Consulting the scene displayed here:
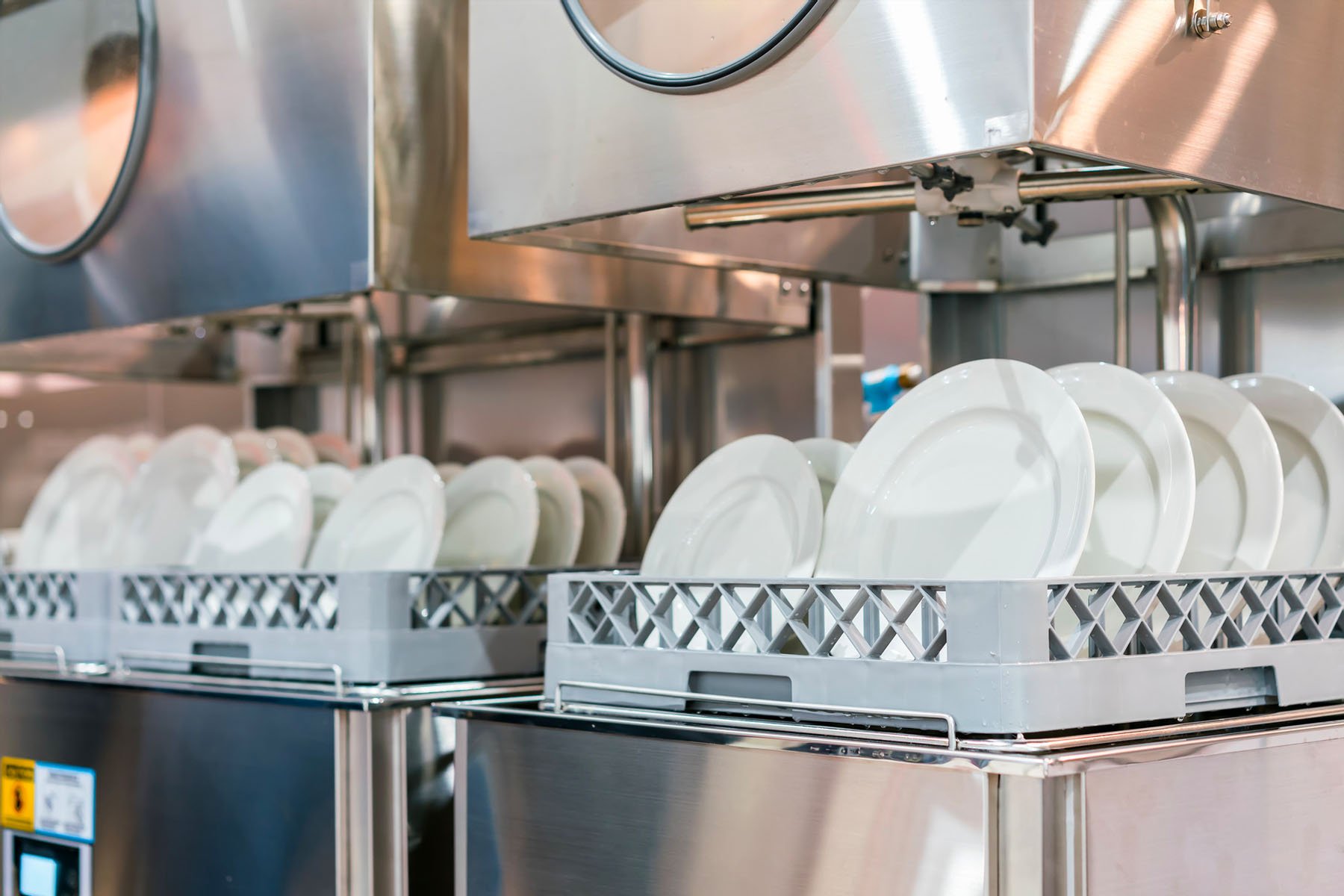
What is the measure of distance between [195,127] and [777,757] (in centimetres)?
99

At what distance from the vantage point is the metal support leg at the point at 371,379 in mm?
2066

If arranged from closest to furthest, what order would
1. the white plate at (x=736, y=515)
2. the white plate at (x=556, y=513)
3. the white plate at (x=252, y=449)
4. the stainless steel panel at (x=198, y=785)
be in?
the white plate at (x=736, y=515) < the stainless steel panel at (x=198, y=785) < the white plate at (x=556, y=513) < the white plate at (x=252, y=449)

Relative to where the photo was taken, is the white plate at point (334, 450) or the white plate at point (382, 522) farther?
the white plate at point (334, 450)

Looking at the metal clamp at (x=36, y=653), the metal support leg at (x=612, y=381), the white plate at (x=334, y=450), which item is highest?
the metal support leg at (x=612, y=381)

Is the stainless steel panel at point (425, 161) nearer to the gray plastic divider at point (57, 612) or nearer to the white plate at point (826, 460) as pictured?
the white plate at point (826, 460)

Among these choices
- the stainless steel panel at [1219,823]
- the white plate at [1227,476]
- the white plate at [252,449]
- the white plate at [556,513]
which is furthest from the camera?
the white plate at [252,449]

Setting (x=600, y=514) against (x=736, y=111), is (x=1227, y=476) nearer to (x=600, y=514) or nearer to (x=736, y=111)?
(x=736, y=111)

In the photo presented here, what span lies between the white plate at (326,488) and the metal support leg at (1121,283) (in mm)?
858

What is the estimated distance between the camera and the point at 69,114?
1.76 m

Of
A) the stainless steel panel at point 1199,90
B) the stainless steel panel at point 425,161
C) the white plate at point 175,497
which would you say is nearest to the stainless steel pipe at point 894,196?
the stainless steel panel at point 1199,90

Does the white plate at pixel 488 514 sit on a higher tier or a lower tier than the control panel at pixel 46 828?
higher

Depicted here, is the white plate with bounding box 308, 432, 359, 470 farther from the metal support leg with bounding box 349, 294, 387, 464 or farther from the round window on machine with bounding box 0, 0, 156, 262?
the round window on machine with bounding box 0, 0, 156, 262

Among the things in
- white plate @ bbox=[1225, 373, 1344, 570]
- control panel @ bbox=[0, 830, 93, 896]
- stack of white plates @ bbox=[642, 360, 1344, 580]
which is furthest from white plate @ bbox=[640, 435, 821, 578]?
control panel @ bbox=[0, 830, 93, 896]

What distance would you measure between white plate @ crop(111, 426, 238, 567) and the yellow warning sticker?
0.98 feet
